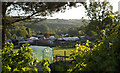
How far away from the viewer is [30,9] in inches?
462

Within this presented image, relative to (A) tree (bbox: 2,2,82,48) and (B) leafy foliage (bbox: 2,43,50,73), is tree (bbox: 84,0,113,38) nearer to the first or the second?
(A) tree (bbox: 2,2,82,48)

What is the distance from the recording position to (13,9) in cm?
1205

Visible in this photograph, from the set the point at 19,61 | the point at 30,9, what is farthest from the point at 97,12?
the point at 19,61

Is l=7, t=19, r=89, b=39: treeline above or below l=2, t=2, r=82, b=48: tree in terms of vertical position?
below

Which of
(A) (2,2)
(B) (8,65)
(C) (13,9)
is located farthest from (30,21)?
(B) (8,65)

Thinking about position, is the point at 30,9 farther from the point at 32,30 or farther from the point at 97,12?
the point at 32,30

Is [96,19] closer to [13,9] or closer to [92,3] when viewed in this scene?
[92,3]

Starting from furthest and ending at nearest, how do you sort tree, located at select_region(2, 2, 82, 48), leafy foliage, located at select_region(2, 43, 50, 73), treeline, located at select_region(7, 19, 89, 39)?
treeline, located at select_region(7, 19, 89, 39) < tree, located at select_region(2, 2, 82, 48) < leafy foliage, located at select_region(2, 43, 50, 73)

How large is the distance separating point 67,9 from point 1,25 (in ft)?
17.8

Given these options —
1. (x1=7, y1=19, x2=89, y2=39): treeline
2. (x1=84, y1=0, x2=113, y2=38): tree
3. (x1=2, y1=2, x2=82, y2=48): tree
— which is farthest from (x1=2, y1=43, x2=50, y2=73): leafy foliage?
(x1=84, y1=0, x2=113, y2=38): tree

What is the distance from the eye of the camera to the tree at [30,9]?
11430mm

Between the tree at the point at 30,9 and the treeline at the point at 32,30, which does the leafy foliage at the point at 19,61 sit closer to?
the tree at the point at 30,9

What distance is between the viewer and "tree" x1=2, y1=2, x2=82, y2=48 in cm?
1143

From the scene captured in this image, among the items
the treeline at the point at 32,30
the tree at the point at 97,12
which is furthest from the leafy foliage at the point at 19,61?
→ the tree at the point at 97,12
